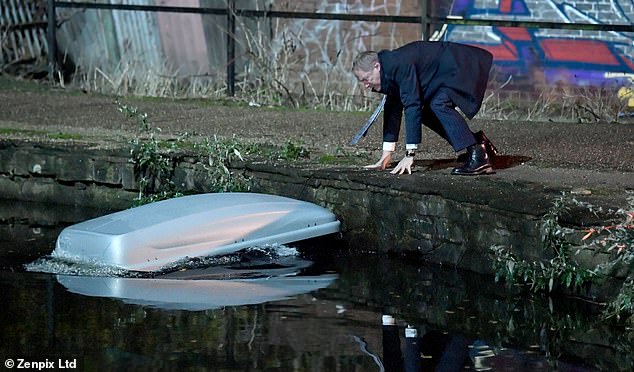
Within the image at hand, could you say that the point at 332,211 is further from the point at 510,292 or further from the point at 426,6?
the point at 426,6

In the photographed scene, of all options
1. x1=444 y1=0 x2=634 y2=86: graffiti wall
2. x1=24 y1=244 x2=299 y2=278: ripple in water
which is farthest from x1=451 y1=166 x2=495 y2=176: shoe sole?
x1=444 y1=0 x2=634 y2=86: graffiti wall

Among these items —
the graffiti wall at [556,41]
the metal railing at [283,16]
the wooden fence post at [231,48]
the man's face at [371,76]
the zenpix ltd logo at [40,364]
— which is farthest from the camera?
the graffiti wall at [556,41]

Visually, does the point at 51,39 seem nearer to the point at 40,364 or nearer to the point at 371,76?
the point at 371,76

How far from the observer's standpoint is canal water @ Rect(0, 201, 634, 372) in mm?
5883

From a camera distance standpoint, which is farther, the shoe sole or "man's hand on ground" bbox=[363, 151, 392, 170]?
"man's hand on ground" bbox=[363, 151, 392, 170]

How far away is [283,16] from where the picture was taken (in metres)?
13.5

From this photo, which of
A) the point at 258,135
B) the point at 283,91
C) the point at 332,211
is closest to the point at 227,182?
the point at 332,211

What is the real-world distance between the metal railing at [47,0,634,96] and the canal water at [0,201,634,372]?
4730 millimetres

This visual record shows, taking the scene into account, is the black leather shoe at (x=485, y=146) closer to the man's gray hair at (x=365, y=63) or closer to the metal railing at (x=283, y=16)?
the man's gray hair at (x=365, y=63)

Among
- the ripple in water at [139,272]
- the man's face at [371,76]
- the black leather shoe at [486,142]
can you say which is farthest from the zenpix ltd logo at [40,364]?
the black leather shoe at [486,142]

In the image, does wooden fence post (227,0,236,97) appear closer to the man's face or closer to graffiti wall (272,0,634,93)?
graffiti wall (272,0,634,93)

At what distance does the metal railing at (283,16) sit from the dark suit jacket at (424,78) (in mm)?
3741

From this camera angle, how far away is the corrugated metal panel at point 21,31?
15477 mm

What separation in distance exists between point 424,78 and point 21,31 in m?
8.39
